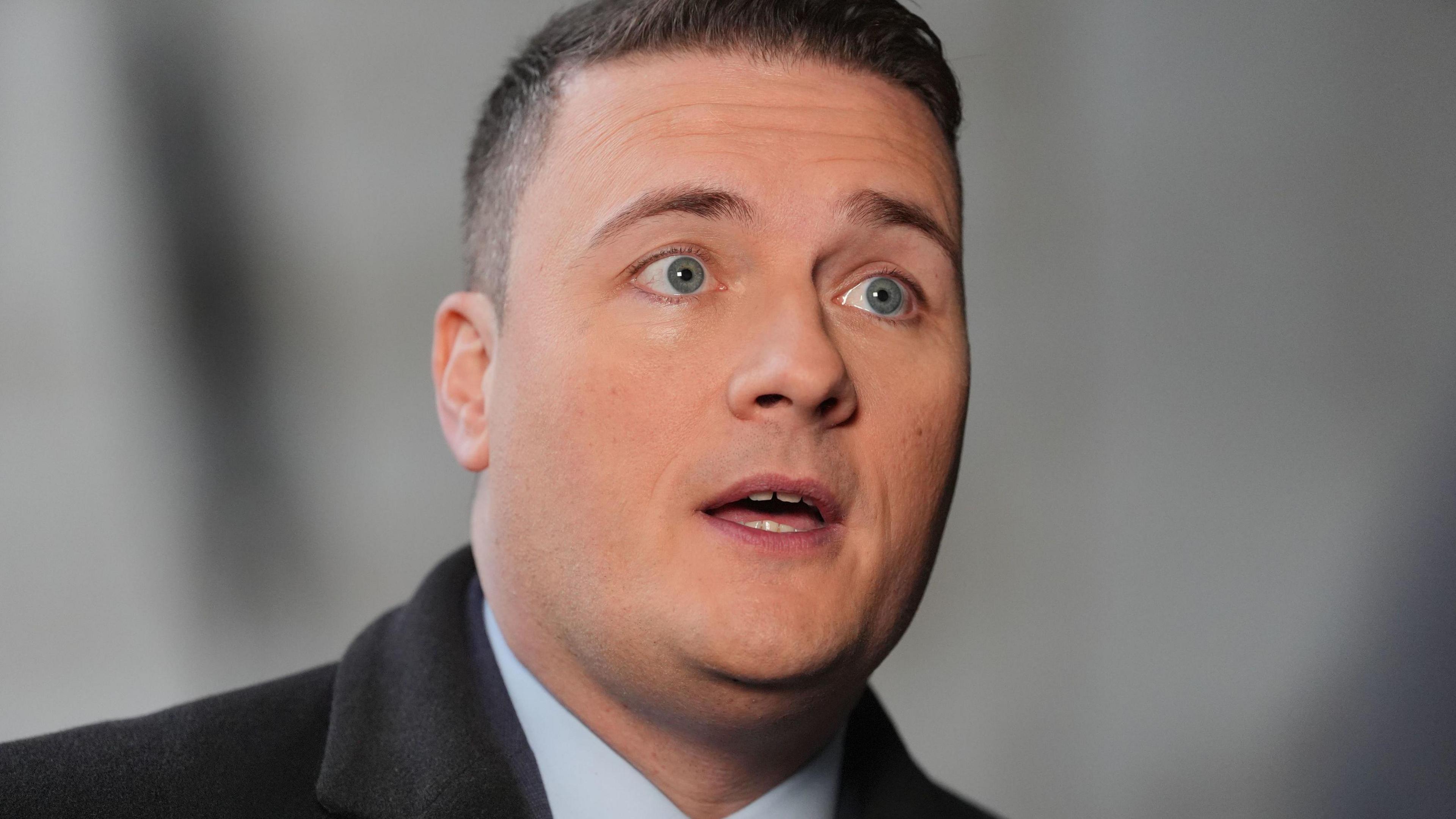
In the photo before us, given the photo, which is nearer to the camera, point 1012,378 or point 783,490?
point 783,490

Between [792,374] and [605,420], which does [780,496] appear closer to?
[792,374]

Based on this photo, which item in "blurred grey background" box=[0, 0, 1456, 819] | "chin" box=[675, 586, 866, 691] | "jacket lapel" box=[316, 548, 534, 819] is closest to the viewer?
"chin" box=[675, 586, 866, 691]

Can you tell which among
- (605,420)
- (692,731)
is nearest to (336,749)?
(692,731)

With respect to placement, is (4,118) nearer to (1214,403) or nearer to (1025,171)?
(1025,171)

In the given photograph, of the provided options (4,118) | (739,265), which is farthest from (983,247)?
(4,118)

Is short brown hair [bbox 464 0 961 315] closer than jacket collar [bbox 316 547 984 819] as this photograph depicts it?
No

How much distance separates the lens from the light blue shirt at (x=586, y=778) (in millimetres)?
2121

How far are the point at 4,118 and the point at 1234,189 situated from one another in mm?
3331

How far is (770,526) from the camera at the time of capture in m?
1.98

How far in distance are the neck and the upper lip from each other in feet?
0.90

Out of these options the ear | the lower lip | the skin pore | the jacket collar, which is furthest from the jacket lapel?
the lower lip

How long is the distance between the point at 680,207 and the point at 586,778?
2.82ft

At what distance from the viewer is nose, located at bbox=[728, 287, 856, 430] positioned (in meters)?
1.92

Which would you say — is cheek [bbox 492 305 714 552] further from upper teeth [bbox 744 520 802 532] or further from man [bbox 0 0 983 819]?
upper teeth [bbox 744 520 802 532]
